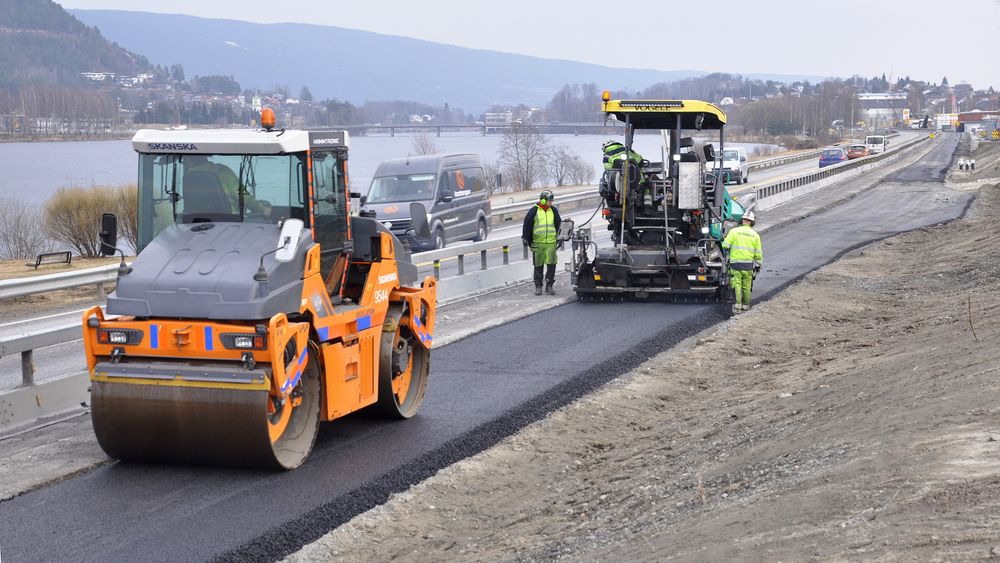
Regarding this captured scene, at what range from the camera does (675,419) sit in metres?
10.8

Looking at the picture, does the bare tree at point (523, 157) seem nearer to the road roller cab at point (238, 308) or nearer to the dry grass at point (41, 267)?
the dry grass at point (41, 267)

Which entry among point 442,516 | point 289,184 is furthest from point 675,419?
point 289,184

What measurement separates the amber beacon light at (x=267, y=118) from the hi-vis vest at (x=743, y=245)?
961 centimetres

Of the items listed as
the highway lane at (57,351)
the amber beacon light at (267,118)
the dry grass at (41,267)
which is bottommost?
the highway lane at (57,351)

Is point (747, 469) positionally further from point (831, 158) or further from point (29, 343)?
point (831, 158)

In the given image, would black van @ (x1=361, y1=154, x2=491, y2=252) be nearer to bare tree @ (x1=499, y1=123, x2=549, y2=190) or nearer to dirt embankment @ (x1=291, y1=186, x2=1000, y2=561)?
dirt embankment @ (x1=291, y1=186, x2=1000, y2=561)

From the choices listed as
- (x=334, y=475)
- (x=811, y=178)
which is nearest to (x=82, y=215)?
(x=334, y=475)

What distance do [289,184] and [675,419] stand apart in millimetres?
4598

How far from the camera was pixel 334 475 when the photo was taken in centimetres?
801

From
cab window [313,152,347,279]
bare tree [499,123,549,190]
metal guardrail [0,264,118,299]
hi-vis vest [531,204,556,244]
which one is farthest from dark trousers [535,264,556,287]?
bare tree [499,123,549,190]

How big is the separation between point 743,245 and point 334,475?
9.82 meters

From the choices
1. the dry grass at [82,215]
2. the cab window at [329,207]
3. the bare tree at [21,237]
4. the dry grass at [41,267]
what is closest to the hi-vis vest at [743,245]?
the cab window at [329,207]

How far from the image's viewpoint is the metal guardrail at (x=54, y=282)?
1491 cm

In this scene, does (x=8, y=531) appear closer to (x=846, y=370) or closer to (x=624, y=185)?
(x=846, y=370)
